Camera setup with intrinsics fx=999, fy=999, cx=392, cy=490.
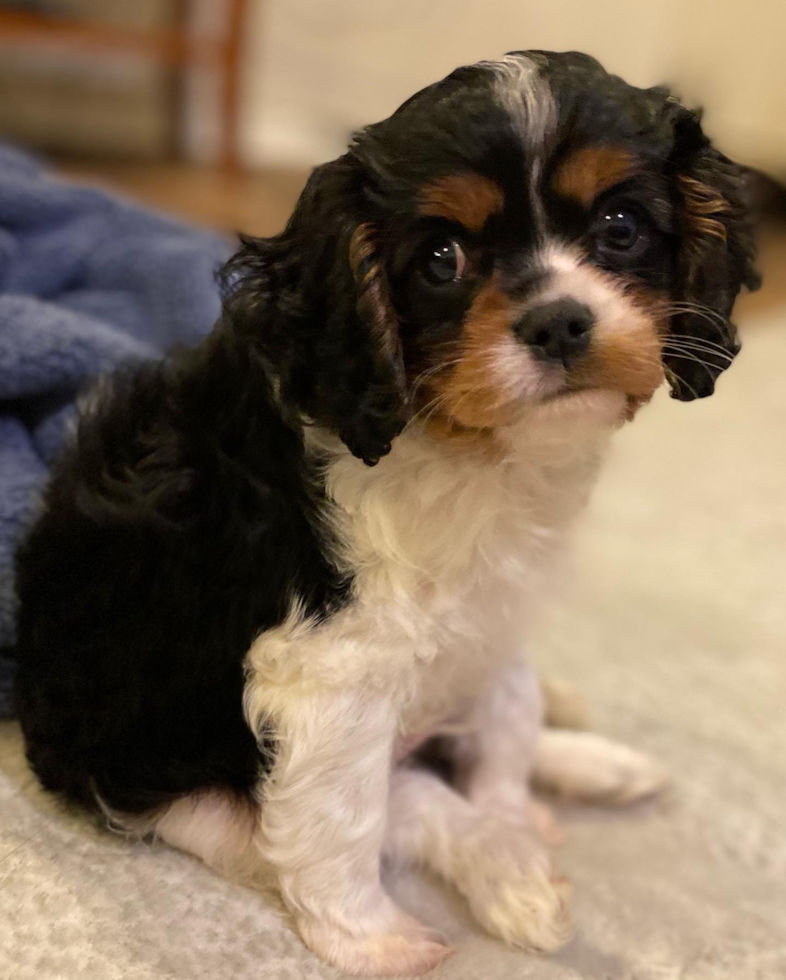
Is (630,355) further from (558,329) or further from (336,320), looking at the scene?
(336,320)

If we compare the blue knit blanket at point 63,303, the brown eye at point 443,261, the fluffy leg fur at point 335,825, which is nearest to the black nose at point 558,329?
the brown eye at point 443,261

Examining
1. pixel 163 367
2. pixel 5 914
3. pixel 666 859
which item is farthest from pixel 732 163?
pixel 5 914

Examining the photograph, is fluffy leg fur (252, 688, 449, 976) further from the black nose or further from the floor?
the black nose

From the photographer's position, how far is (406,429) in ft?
4.31

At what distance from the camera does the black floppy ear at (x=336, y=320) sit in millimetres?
1193

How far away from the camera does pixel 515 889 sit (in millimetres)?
1576

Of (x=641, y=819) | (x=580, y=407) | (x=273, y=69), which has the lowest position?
(x=641, y=819)

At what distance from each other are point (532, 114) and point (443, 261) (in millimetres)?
194

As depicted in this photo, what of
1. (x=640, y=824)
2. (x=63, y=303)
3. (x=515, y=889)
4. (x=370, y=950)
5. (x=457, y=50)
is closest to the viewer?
(x=370, y=950)

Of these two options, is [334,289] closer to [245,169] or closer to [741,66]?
[245,169]

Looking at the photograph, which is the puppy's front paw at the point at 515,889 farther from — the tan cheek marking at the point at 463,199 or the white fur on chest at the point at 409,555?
the tan cheek marking at the point at 463,199

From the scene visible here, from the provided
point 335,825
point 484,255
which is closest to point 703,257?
point 484,255

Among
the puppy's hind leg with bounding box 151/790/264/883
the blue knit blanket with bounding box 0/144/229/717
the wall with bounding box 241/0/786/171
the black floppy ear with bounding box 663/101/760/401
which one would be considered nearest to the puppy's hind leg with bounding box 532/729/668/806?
the puppy's hind leg with bounding box 151/790/264/883

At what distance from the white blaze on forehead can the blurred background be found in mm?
4027
